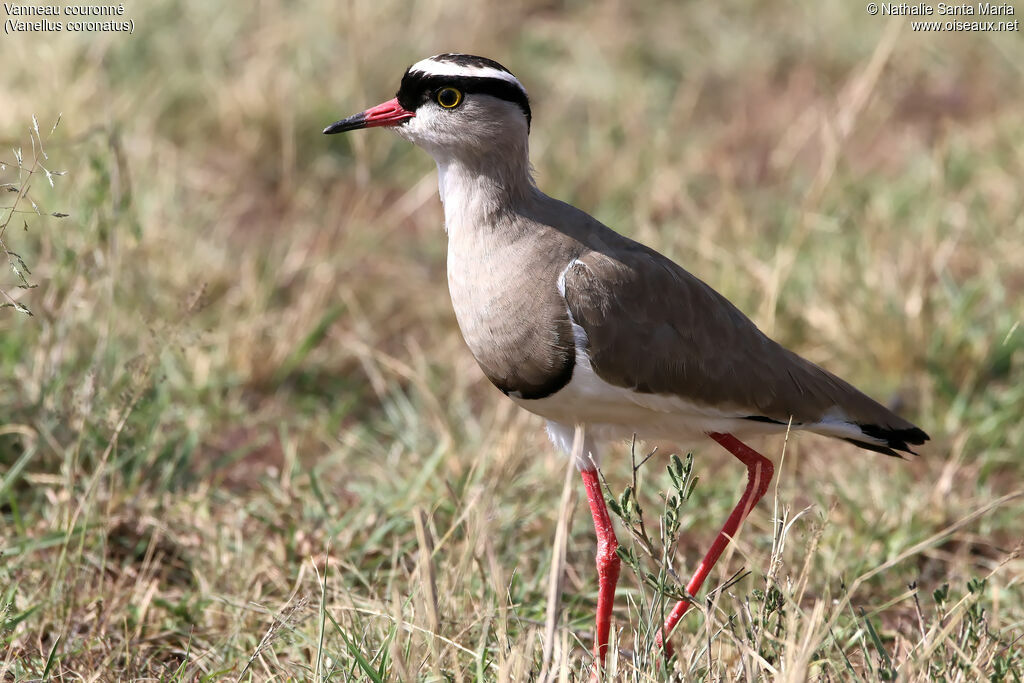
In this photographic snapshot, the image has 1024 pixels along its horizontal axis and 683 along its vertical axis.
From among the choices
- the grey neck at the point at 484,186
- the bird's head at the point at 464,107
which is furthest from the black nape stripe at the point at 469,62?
the grey neck at the point at 484,186

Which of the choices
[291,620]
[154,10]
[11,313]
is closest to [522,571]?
[291,620]

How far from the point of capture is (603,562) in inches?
133

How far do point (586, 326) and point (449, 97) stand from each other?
2.53 feet

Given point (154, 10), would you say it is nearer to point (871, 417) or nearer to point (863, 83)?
point (863, 83)

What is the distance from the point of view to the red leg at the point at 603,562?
3.33m

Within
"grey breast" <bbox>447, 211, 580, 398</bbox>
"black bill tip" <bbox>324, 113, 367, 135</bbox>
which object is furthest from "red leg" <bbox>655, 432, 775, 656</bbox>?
"black bill tip" <bbox>324, 113, 367, 135</bbox>

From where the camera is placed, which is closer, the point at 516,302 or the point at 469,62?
the point at 516,302

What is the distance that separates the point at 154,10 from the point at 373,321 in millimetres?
3066

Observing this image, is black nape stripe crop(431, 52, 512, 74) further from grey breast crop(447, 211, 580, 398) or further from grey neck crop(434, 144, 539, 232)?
grey breast crop(447, 211, 580, 398)

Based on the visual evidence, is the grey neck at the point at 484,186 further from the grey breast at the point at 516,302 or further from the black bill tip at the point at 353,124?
the black bill tip at the point at 353,124

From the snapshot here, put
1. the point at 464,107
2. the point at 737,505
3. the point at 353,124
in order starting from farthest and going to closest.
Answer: the point at 737,505
the point at 353,124
the point at 464,107

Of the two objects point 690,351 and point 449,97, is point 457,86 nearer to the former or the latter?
point 449,97

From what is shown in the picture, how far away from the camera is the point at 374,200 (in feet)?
20.4

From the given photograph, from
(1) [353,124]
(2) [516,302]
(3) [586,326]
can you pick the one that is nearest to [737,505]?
(3) [586,326]
